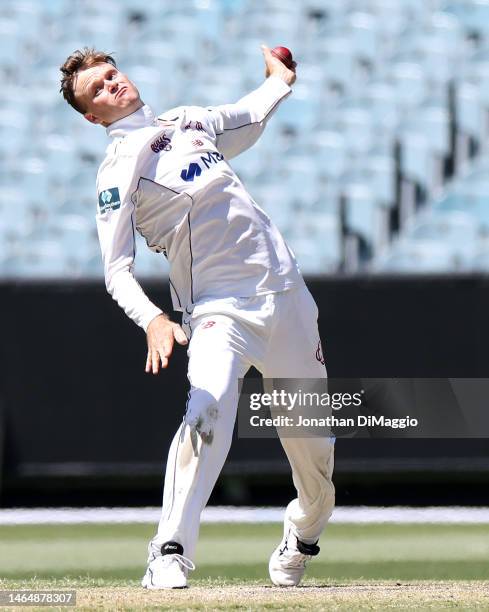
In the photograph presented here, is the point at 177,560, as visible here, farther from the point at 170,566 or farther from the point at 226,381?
the point at 226,381

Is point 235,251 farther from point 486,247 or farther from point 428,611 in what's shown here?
point 486,247

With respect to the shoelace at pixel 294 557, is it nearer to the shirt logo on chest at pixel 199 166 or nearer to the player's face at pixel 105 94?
the shirt logo on chest at pixel 199 166

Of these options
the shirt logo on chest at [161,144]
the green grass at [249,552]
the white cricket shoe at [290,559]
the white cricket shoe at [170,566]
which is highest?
the shirt logo on chest at [161,144]

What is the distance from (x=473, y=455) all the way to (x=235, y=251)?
4.86m

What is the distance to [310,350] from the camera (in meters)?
4.02

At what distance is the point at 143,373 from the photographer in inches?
338

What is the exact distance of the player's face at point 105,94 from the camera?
4.02m

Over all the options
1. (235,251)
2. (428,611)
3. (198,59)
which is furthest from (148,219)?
(198,59)

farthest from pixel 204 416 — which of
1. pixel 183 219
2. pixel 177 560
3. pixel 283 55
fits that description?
pixel 283 55

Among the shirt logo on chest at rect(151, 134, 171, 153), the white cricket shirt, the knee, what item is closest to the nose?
the white cricket shirt

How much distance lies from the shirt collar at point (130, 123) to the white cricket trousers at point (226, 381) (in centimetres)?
62

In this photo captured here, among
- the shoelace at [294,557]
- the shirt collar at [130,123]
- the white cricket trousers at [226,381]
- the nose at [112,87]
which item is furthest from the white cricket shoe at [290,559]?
the nose at [112,87]

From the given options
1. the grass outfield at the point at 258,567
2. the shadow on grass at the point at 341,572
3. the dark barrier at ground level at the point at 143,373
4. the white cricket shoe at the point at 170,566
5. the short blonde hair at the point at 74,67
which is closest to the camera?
the grass outfield at the point at 258,567

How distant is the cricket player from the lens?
3670 mm
